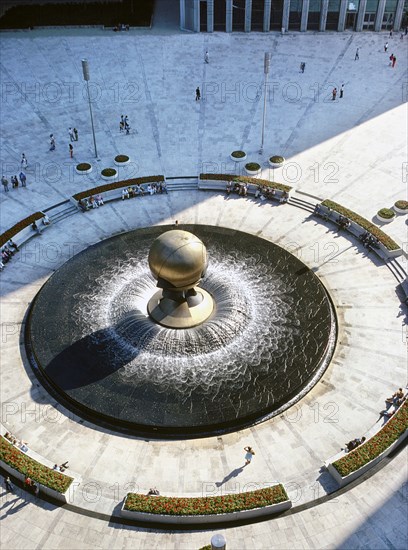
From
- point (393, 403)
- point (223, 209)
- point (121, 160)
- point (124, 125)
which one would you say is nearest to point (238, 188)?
point (223, 209)

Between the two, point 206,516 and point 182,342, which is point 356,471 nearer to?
point 206,516

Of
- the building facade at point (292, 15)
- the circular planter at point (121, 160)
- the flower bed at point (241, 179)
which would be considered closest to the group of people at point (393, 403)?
A: the flower bed at point (241, 179)

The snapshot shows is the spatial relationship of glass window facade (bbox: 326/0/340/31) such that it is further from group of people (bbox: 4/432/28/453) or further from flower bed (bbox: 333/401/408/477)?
group of people (bbox: 4/432/28/453)

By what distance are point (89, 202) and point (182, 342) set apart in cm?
1791

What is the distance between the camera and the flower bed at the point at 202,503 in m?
27.0

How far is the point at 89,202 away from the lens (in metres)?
47.4

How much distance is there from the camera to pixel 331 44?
244 feet

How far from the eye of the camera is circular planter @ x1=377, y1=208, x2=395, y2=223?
148ft

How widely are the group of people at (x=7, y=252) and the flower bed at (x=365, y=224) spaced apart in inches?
942

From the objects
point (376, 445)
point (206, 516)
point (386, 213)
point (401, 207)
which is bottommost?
point (206, 516)

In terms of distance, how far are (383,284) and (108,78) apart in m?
41.8

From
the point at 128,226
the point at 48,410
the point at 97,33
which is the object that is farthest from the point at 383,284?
the point at 97,33

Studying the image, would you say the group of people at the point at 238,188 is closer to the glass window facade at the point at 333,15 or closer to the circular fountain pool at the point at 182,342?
the circular fountain pool at the point at 182,342

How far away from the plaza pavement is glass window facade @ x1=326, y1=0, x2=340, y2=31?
2.83m
